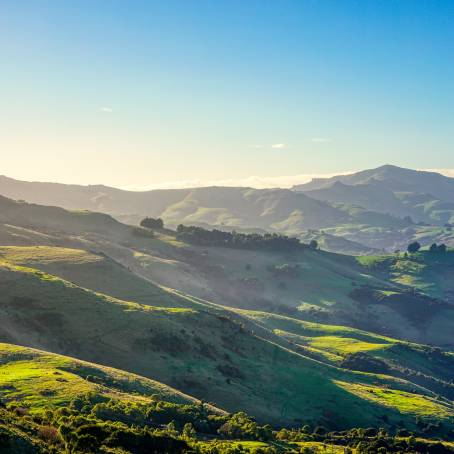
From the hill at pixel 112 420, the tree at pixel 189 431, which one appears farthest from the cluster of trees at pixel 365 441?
the tree at pixel 189 431

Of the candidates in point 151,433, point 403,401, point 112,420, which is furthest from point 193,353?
point 151,433

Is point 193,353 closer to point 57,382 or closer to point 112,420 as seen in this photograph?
point 57,382

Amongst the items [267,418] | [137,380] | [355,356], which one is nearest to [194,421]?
[137,380]

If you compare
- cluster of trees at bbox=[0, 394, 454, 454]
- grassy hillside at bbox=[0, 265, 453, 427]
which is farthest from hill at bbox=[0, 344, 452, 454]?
grassy hillside at bbox=[0, 265, 453, 427]

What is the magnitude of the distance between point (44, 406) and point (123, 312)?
56.1 m

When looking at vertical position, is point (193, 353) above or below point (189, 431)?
below

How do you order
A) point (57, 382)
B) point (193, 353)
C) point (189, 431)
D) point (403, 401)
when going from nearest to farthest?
point (189, 431) < point (57, 382) < point (193, 353) < point (403, 401)

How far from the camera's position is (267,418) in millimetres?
92688

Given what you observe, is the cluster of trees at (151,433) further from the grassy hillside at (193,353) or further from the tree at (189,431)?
the grassy hillside at (193,353)

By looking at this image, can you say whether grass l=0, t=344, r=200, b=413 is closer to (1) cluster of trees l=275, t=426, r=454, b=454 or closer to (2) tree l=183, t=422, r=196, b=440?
(2) tree l=183, t=422, r=196, b=440

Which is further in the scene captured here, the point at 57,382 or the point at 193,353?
the point at 193,353

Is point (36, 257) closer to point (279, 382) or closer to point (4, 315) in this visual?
point (4, 315)

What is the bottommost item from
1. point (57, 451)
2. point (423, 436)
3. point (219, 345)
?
point (423, 436)

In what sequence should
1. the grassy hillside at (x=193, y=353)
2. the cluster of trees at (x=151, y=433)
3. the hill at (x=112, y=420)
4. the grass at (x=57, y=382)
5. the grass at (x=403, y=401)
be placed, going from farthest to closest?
the grass at (x=403, y=401)
the grassy hillside at (x=193, y=353)
the grass at (x=57, y=382)
the hill at (x=112, y=420)
the cluster of trees at (x=151, y=433)
